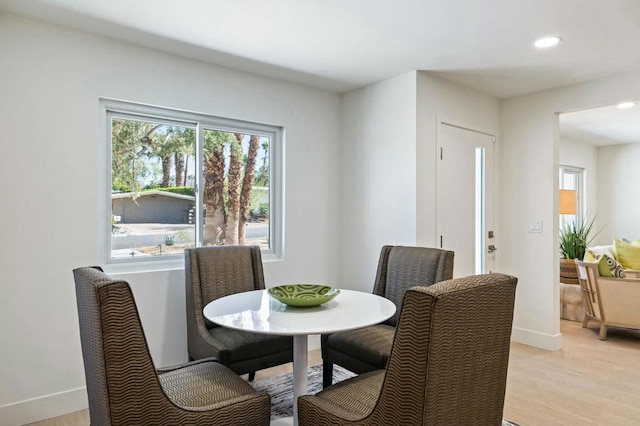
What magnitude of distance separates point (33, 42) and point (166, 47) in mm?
768

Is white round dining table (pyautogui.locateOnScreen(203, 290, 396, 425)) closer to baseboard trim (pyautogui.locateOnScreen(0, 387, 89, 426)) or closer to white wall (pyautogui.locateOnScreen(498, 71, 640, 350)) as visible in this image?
baseboard trim (pyautogui.locateOnScreen(0, 387, 89, 426))

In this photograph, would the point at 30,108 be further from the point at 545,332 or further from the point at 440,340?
the point at 545,332

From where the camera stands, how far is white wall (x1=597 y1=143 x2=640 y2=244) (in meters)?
6.96

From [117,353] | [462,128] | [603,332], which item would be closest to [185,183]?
[117,353]

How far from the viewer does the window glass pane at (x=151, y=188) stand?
287cm

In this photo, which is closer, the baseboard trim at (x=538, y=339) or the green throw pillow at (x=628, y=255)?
the baseboard trim at (x=538, y=339)

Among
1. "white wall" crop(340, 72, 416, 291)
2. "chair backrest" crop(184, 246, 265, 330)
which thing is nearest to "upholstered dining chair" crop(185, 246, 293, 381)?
"chair backrest" crop(184, 246, 265, 330)

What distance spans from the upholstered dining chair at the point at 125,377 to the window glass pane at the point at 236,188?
1765mm

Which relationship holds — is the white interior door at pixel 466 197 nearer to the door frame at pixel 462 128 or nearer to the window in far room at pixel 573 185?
the door frame at pixel 462 128

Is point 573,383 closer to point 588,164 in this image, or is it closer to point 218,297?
point 218,297

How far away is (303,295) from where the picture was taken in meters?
2.12

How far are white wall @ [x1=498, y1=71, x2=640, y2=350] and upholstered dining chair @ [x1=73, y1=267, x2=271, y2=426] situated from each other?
3.17 m

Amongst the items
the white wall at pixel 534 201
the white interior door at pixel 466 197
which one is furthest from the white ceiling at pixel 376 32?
the white interior door at pixel 466 197

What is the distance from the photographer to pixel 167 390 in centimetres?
170
